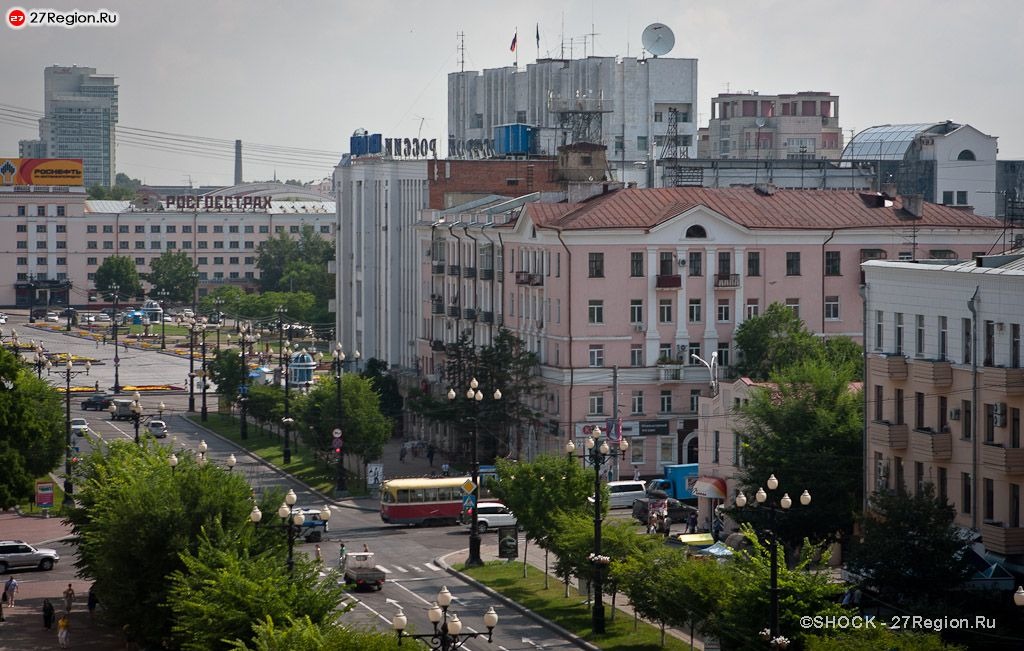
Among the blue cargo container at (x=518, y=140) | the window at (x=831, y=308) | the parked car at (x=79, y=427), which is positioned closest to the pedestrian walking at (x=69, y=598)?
the window at (x=831, y=308)

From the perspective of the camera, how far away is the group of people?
5825 centimetres

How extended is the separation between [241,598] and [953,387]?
76.9ft

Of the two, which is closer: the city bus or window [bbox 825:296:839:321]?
the city bus

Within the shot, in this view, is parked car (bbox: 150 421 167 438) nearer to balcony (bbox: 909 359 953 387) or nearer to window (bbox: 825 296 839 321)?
window (bbox: 825 296 839 321)

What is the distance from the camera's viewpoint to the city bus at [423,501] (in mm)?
81688

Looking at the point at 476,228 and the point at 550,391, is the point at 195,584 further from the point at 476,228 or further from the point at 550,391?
the point at 476,228

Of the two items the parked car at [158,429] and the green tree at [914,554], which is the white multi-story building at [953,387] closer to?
the green tree at [914,554]

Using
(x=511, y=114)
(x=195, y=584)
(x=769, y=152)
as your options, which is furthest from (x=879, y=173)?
(x=195, y=584)

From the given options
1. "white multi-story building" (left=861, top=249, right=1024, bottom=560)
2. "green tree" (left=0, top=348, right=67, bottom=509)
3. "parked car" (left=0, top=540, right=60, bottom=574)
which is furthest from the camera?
"green tree" (left=0, top=348, right=67, bottom=509)

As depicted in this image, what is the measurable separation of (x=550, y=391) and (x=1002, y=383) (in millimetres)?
39842

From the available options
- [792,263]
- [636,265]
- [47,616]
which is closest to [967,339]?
[47,616]

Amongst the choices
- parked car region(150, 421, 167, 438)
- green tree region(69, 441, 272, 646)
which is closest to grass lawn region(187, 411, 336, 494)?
parked car region(150, 421, 167, 438)

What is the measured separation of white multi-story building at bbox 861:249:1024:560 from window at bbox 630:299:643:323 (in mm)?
29576

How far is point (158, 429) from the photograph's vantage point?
11438 cm
